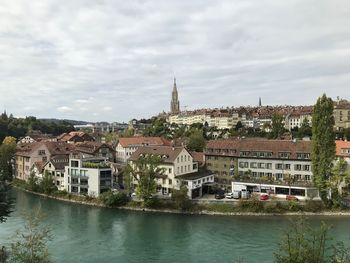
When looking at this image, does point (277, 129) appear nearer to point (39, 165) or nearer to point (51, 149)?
point (51, 149)

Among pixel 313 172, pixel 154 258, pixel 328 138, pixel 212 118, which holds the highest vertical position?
pixel 212 118

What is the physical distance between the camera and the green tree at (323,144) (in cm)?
3000

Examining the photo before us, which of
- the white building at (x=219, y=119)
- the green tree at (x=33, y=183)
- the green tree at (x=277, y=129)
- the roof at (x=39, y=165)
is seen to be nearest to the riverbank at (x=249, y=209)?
the green tree at (x=33, y=183)

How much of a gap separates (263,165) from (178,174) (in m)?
8.36

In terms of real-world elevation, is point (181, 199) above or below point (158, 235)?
above

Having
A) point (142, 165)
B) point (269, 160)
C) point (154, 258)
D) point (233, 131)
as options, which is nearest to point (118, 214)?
point (142, 165)

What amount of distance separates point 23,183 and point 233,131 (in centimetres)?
4378

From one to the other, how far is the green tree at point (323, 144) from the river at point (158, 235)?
354cm

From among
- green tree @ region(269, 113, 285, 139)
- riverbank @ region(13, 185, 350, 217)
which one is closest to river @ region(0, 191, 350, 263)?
riverbank @ region(13, 185, 350, 217)

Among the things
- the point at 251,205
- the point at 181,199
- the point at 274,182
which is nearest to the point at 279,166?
the point at 274,182

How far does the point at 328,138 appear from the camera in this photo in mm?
30219

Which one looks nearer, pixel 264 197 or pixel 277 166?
pixel 264 197

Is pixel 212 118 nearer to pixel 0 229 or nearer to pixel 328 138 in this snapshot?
pixel 328 138

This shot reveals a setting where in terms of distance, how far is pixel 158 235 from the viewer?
2456 cm
